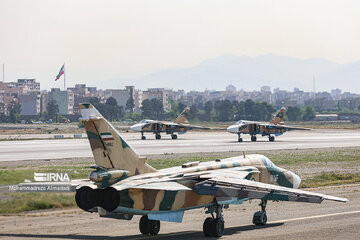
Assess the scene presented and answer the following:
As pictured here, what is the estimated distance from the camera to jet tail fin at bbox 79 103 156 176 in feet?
64.1

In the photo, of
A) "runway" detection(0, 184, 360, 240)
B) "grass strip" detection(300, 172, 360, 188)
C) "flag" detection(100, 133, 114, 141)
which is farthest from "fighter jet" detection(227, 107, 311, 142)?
"flag" detection(100, 133, 114, 141)

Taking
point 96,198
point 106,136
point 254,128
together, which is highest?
point 106,136

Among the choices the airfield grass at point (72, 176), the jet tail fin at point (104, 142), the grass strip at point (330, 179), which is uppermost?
the jet tail fin at point (104, 142)

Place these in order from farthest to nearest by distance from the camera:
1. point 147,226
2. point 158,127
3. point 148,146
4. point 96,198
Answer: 1. point 158,127
2. point 148,146
3. point 147,226
4. point 96,198

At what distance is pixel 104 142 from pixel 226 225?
657cm

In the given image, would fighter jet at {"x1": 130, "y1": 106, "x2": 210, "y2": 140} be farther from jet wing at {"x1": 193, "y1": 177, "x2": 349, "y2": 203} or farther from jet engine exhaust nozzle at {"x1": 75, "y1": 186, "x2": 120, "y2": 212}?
jet engine exhaust nozzle at {"x1": 75, "y1": 186, "x2": 120, "y2": 212}

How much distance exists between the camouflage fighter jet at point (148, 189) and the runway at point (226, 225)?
129cm

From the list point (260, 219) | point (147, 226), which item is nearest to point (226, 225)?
point (260, 219)

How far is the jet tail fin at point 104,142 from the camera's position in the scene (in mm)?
19531

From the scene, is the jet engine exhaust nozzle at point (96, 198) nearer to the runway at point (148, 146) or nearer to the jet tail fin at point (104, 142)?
the jet tail fin at point (104, 142)

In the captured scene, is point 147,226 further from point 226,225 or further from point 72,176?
point 72,176

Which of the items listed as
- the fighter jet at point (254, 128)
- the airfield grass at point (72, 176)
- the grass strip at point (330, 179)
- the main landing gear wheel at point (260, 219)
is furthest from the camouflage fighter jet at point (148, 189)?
the fighter jet at point (254, 128)

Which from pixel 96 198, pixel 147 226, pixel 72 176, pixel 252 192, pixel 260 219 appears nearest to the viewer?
pixel 96 198

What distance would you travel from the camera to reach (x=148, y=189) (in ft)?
62.3
